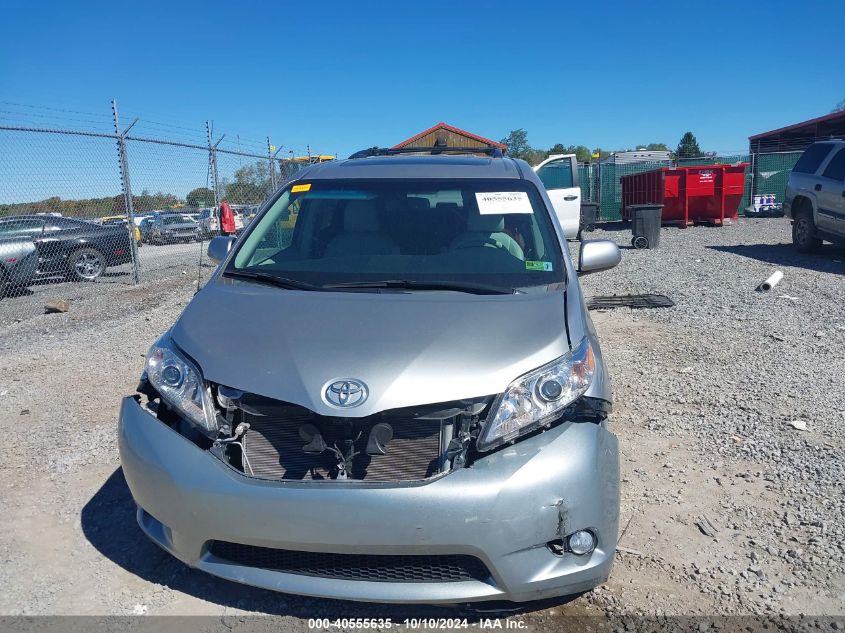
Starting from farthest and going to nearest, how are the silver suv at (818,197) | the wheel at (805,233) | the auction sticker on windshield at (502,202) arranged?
the wheel at (805,233) → the silver suv at (818,197) → the auction sticker on windshield at (502,202)

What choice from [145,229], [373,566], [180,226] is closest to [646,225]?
[373,566]

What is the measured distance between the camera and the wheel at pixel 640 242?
15.3 meters

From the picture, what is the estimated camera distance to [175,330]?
9.64 ft

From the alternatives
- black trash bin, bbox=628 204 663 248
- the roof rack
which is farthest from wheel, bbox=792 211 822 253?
the roof rack

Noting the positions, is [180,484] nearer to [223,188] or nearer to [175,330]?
[175,330]

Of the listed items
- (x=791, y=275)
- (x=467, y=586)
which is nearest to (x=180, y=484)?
(x=467, y=586)

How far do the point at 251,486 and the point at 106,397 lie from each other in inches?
133

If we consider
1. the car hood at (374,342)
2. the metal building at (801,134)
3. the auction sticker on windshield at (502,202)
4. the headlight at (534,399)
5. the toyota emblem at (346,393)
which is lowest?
the headlight at (534,399)

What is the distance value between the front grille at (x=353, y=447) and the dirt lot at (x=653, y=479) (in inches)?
26.3

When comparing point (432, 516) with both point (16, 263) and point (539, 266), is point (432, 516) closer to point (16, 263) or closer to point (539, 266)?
point (539, 266)

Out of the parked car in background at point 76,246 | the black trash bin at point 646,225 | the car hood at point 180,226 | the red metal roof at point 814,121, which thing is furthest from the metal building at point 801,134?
A: the parked car in background at point 76,246

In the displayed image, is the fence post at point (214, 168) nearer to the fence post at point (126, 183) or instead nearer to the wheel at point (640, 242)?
the fence post at point (126, 183)

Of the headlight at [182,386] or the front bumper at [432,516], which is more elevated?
the headlight at [182,386]

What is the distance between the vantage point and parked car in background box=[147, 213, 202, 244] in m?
22.0
